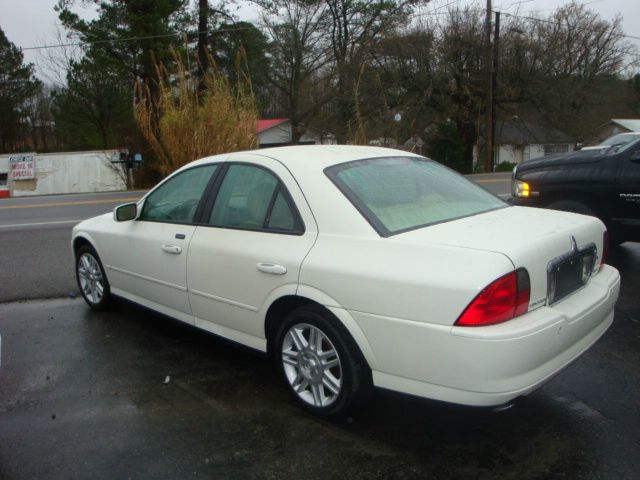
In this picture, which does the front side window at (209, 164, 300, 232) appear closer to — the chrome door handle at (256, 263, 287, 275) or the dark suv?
the chrome door handle at (256, 263, 287, 275)

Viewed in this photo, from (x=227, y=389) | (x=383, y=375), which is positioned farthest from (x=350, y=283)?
(x=227, y=389)

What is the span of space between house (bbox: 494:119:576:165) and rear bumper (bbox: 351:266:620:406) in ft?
93.3

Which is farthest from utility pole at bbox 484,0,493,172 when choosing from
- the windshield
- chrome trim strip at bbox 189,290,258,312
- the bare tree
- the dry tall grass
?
chrome trim strip at bbox 189,290,258,312

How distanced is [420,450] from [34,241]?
27.5 ft

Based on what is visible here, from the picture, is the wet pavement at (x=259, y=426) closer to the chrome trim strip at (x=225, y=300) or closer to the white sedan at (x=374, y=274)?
the white sedan at (x=374, y=274)

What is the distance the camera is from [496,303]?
2682 millimetres

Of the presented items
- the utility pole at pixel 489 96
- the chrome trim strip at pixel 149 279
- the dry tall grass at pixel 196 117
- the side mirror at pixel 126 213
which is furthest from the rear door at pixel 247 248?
the utility pole at pixel 489 96

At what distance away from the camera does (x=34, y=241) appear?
9.54 metres

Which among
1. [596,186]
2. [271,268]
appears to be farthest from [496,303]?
[596,186]

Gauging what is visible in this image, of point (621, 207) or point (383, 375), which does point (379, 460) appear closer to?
point (383, 375)

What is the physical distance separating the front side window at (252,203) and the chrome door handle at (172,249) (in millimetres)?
333

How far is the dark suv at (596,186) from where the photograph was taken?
20.0ft

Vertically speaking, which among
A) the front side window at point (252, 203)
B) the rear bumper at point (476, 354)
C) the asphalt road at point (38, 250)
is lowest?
the asphalt road at point (38, 250)

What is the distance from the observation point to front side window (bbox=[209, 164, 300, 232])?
355cm
